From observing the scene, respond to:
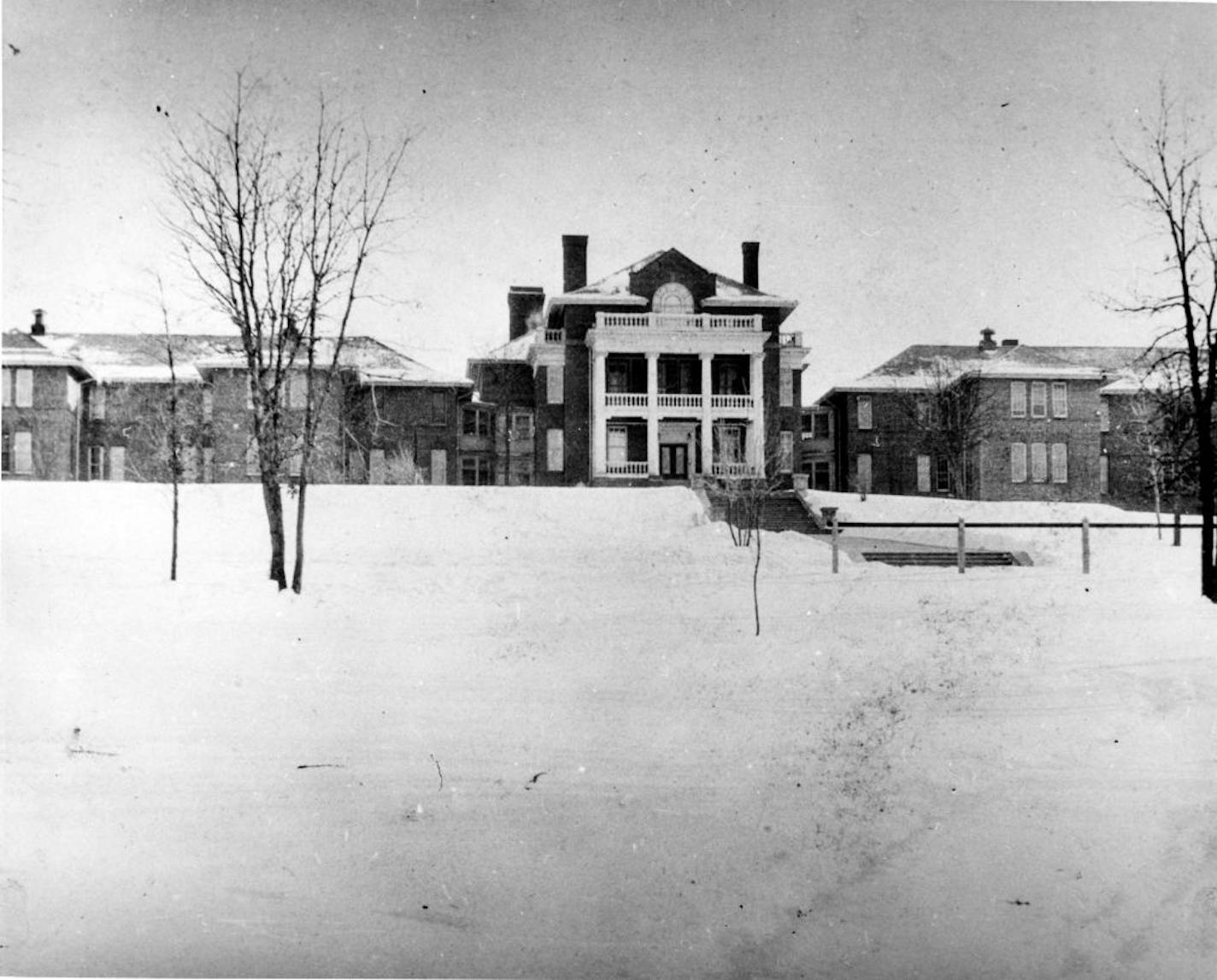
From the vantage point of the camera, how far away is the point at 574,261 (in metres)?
4.68

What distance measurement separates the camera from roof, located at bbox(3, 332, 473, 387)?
14.4 feet

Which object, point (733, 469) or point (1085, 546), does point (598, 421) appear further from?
point (1085, 546)

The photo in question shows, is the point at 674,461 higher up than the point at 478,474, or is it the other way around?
the point at 674,461

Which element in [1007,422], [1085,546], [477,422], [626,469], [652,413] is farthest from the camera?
[652,413]

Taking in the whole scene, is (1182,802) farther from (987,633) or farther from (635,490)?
(635,490)

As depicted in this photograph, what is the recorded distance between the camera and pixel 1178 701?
164 inches

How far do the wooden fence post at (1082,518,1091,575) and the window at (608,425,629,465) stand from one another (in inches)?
131

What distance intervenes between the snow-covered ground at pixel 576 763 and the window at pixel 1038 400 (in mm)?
827

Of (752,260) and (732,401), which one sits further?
(732,401)

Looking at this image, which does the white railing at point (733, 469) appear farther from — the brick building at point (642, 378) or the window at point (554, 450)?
the window at point (554, 450)

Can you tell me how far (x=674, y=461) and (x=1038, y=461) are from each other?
8.00 ft

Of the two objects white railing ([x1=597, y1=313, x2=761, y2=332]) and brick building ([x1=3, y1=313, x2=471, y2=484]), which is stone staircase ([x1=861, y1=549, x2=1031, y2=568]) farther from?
brick building ([x1=3, y1=313, x2=471, y2=484])

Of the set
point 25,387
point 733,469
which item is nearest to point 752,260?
point 733,469

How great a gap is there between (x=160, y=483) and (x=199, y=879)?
A: 204cm
